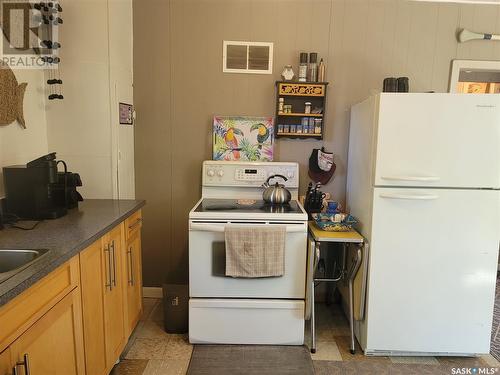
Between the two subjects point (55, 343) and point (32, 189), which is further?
point (32, 189)

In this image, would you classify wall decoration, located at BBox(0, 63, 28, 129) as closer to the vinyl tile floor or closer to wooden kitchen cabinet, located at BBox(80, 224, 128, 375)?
wooden kitchen cabinet, located at BBox(80, 224, 128, 375)

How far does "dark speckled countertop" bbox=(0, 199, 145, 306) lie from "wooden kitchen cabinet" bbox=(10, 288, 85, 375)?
167 millimetres

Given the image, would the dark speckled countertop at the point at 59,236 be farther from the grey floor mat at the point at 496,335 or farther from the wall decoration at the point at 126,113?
the grey floor mat at the point at 496,335

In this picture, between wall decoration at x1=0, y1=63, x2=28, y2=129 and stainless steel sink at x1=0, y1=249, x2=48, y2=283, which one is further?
wall decoration at x1=0, y1=63, x2=28, y2=129

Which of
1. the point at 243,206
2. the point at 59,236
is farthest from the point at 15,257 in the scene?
the point at 243,206

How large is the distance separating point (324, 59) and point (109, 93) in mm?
1592

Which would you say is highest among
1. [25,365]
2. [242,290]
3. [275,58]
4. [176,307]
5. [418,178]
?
[275,58]

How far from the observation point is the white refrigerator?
6.17ft

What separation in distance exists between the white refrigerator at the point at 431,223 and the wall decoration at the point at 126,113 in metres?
1.70

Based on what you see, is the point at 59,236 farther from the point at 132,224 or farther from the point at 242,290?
the point at 242,290

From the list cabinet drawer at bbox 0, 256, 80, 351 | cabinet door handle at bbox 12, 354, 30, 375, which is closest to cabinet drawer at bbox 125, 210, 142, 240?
cabinet drawer at bbox 0, 256, 80, 351

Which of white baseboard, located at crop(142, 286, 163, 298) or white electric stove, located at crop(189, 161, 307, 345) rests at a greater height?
white electric stove, located at crop(189, 161, 307, 345)

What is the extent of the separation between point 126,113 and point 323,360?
7.03 feet

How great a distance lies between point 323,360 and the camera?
2018 millimetres
